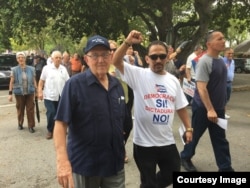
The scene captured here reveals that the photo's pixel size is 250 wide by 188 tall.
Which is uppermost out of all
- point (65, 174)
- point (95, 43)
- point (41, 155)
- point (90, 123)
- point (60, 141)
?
point (95, 43)

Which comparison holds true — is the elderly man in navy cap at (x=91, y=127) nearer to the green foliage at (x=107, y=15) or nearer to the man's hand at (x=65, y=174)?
the man's hand at (x=65, y=174)

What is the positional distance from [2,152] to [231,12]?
562 inches

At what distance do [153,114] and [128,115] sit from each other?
349 millimetres

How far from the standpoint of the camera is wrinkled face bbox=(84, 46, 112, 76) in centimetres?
294

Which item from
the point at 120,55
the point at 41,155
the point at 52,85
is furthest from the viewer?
the point at 52,85

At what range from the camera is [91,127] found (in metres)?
2.84

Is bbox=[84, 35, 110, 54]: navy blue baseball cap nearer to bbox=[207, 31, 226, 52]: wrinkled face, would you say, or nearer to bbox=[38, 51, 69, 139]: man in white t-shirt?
bbox=[207, 31, 226, 52]: wrinkled face

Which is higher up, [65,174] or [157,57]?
[157,57]

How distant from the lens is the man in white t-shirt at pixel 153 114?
3.59m

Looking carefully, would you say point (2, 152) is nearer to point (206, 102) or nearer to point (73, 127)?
point (206, 102)

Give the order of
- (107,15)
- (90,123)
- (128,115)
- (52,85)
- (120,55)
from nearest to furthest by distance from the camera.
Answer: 1. (90,123)
2. (128,115)
3. (120,55)
4. (52,85)
5. (107,15)

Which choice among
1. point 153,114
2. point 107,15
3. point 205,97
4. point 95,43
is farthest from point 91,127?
point 107,15

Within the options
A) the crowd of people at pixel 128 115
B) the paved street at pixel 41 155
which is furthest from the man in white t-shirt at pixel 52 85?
the crowd of people at pixel 128 115

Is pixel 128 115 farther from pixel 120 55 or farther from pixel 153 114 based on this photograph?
pixel 120 55
